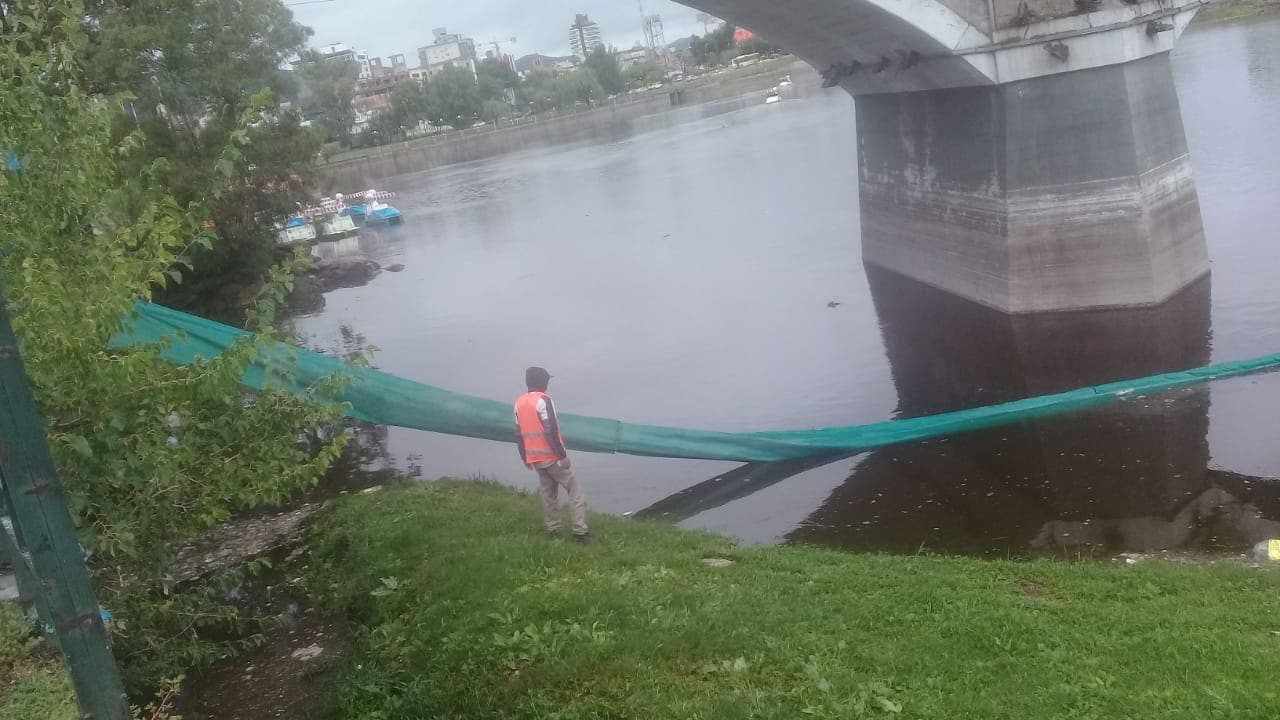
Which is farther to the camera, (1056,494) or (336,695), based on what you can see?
(1056,494)

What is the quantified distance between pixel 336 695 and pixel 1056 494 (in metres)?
8.23

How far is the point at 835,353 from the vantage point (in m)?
19.1

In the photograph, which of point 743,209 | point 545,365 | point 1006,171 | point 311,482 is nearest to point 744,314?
point 545,365

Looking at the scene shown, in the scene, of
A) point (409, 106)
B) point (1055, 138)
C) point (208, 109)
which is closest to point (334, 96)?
point (409, 106)

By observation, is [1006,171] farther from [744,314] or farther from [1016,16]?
[744,314]

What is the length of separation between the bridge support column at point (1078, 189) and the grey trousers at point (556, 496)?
13.6 metres

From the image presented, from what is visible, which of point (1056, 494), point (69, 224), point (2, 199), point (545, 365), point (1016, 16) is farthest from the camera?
point (545, 365)

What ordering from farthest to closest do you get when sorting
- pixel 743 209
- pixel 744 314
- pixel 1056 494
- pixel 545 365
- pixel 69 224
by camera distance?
pixel 743 209 → pixel 744 314 → pixel 545 365 → pixel 1056 494 → pixel 69 224

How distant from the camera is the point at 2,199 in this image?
17.3ft

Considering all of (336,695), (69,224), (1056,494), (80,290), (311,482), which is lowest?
(1056,494)

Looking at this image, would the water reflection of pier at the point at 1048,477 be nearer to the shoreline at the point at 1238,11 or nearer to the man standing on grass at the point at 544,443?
the man standing on grass at the point at 544,443

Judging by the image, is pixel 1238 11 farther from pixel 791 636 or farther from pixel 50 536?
pixel 50 536

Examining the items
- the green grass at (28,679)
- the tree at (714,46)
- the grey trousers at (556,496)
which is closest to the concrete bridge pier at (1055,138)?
the grey trousers at (556,496)

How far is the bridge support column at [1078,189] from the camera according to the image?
18.1 m
